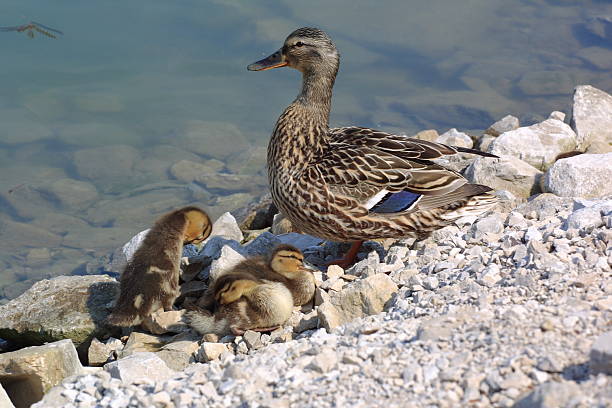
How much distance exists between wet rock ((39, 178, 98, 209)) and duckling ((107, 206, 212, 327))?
14.2 feet

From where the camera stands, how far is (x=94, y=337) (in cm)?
501

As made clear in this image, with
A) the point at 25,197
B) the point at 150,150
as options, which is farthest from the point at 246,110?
the point at 25,197

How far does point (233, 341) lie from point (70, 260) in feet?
13.6

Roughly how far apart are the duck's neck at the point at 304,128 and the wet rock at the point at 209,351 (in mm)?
1349

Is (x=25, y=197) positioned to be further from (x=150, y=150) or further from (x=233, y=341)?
(x=233, y=341)

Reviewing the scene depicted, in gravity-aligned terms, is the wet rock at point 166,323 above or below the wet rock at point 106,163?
above

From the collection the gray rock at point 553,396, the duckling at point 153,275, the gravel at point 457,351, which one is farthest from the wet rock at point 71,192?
the gray rock at point 553,396

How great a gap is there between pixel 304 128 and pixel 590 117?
11.2ft

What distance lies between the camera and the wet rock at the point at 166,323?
484cm

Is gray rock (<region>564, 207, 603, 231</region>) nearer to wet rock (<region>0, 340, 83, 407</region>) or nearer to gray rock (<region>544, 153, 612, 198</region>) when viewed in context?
gray rock (<region>544, 153, 612, 198</region>)

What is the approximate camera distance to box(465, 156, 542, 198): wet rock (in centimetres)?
609

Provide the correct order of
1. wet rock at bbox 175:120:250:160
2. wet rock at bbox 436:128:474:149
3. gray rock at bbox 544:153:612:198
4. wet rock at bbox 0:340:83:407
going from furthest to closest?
wet rock at bbox 175:120:250:160 → wet rock at bbox 436:128:474:149 → gray rock at bbox 544:153:612:198 → wet rock at bbox 0:340:83:407

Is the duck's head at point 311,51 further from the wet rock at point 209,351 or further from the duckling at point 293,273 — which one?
the wet rock at point 209,351

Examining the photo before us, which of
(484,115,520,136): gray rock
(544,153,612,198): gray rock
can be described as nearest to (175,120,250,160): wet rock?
(484,115,520,136): gray rock
